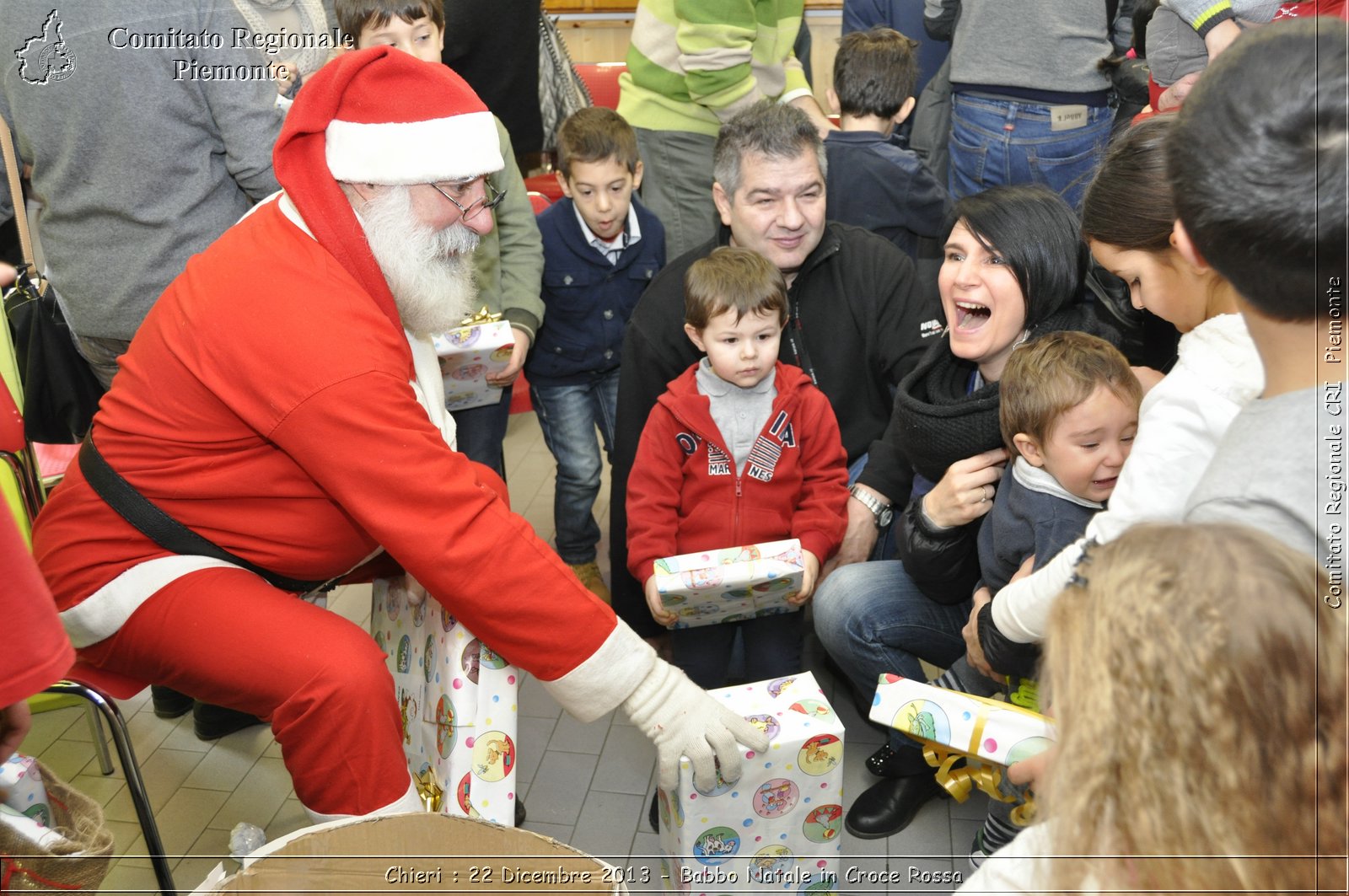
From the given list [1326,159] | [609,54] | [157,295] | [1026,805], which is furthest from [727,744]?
[609,54]

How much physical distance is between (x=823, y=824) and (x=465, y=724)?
0.76m

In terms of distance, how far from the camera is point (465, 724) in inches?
78.7

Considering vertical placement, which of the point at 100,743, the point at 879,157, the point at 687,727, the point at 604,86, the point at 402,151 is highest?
the point at 402,151

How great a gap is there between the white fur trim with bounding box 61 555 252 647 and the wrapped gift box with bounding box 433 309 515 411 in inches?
40.6

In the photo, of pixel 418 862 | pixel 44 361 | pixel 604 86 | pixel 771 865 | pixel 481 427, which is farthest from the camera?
pixel 604 86

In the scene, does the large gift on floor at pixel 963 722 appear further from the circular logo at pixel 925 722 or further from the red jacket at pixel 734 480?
the red jacket at pixel 734 480

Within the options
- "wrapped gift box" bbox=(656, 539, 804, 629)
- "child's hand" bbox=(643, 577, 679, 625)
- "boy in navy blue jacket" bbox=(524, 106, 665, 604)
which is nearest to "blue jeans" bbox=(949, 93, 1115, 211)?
"boy in navy blue jacket" bbox=(524, 106, 665, 604)

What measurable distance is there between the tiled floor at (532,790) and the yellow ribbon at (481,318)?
1.11 meters

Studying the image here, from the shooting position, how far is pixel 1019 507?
220cm

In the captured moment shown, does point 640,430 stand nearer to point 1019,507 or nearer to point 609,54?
point 1019,507

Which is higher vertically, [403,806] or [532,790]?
[403,806]

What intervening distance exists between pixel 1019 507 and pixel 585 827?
53.4 inches

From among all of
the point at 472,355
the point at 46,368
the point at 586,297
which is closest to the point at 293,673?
Result: the point at 472,355

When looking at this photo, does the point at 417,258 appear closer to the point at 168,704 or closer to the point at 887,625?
the point at 887,625
